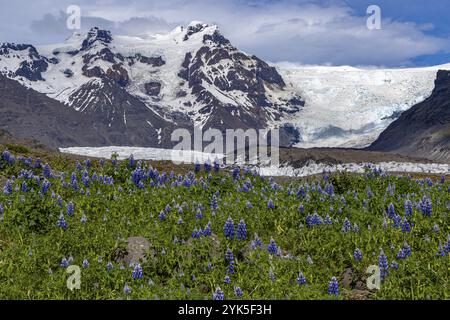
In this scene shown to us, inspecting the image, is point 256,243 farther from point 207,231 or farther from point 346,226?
point 346,226

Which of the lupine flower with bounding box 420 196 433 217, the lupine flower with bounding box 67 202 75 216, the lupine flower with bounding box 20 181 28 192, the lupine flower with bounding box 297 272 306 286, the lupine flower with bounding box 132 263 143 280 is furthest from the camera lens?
the lupine flower with bounding box 20 181 28 192

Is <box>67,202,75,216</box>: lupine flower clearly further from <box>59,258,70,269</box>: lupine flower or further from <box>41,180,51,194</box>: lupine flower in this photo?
<box>59,258,70,269</box>: lupine flower

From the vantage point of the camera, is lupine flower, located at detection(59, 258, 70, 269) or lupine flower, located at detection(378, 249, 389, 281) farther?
lupine flower, located at detection(59, 258, 70, 269)

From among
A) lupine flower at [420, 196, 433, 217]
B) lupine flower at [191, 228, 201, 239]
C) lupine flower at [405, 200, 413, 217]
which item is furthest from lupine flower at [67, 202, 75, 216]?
lupine flower at [420, 196, 433, 217]

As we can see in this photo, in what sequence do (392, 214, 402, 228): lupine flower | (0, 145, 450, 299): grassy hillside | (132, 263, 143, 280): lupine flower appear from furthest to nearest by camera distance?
(392, 214, 402, 228): lupine flower < (132, 263, 143, 280): lupine flower < (0, 145, 450, 299): grassy hillside

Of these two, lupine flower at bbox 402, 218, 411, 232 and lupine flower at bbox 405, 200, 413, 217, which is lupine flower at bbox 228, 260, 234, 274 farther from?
lupine flower at bbox 405, 200, 413, 217

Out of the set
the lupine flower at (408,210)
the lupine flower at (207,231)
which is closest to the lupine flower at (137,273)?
the lupine flower at (207,231)

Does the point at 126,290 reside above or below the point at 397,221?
below

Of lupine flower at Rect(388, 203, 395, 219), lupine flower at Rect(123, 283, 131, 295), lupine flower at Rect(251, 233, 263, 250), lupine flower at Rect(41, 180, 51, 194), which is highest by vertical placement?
lupine flower at Rect(41, 180, 51, 194)

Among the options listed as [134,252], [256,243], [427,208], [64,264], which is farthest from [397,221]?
[64,264]

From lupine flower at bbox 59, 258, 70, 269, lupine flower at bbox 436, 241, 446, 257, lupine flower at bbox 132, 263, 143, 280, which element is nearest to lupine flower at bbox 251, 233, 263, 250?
lupine flower at bbox 132, 263, 143, 280

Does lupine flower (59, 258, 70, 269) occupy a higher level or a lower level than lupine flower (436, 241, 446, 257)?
lower

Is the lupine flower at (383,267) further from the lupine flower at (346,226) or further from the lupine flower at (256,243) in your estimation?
the lupine flower at (256,243)
